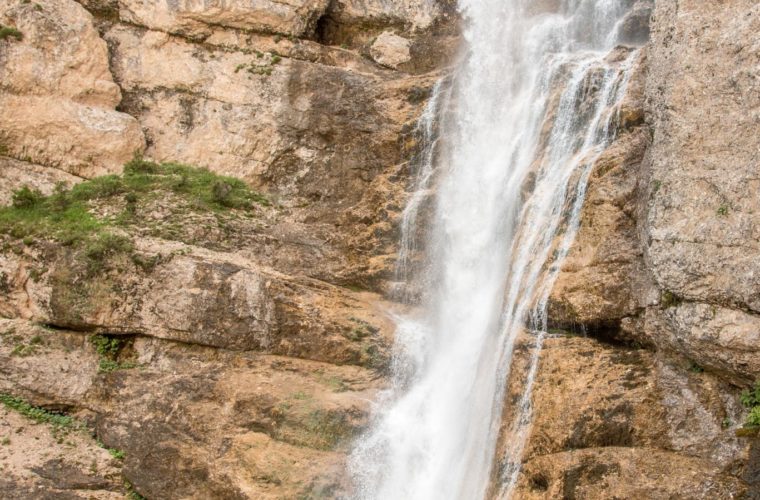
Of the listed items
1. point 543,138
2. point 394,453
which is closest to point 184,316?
point 394,453

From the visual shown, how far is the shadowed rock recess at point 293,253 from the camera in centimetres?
1411

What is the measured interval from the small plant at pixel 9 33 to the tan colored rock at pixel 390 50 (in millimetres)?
11016

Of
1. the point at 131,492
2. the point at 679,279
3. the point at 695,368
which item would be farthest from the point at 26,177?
the point at 695,368

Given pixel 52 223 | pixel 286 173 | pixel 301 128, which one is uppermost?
pixel 301 128

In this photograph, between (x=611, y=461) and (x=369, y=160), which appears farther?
(x=369, y=160)

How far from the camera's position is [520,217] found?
19062mm

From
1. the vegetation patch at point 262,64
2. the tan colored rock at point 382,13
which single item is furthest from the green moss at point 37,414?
the tan colored rock at point 382,13

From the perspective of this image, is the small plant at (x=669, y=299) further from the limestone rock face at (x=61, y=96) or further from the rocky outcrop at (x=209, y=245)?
the limestone rock face at (x=61, y=96)

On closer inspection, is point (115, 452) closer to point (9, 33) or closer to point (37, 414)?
point (37, 414)

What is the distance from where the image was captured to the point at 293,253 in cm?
2125

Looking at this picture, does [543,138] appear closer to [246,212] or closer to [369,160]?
[369,160]

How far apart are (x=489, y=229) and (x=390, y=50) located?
8734 millimetres

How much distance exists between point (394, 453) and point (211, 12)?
16.0 m

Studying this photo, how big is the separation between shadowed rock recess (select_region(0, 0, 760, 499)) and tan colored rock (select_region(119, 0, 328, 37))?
0.07 metres
